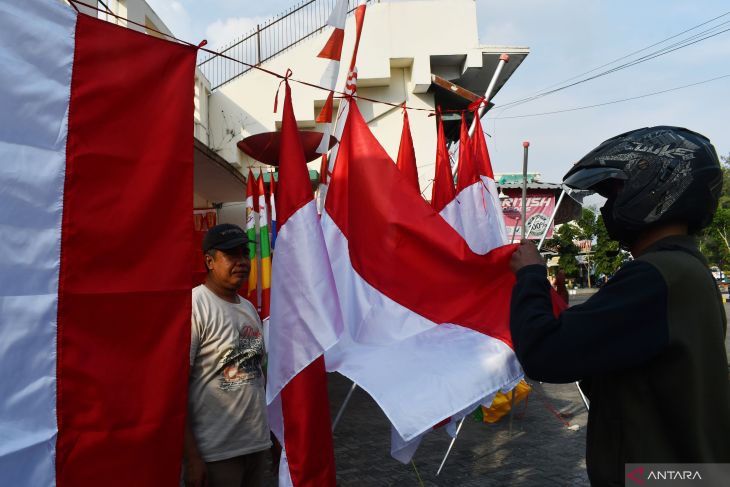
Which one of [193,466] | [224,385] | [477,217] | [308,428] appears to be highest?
[477,217]

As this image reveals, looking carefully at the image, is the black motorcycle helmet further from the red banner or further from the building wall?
the red banner

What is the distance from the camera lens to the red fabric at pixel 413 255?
3217 mm

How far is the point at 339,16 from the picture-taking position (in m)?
3.84

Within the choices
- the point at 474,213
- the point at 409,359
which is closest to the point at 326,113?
the point at 474,213

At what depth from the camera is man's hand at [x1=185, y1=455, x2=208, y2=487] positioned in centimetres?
276

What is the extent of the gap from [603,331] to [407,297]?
175 cm

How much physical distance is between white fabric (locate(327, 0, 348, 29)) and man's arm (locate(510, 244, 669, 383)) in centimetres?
271

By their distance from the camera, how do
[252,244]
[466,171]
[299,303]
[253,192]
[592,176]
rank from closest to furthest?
[592,176] → [299,303] → [466,171] → [252,244] → [253,192]

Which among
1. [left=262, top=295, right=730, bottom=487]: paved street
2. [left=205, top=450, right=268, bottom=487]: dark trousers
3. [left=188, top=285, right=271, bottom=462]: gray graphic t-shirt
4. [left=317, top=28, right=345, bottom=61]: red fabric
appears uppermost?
[left=317, top=28, right=345, bottom=61]: red fabric

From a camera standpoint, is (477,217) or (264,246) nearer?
(477,217)

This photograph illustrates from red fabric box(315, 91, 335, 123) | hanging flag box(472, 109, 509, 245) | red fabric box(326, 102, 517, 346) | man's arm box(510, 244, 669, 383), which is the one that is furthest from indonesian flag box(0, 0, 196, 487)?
hanging flag box(472, 109, 509, 245)

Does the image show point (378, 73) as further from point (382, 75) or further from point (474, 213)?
point (474, 213)

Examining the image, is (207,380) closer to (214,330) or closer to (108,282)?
(214,330)

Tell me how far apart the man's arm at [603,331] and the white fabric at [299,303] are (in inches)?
51.4
